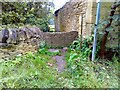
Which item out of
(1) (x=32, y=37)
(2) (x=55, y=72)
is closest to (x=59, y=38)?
(1) (x=32, y=37)

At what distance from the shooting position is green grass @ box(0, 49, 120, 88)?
8.43 feet

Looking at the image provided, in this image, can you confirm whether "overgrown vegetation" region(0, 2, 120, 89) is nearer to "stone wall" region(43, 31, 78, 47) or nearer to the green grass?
the green grass

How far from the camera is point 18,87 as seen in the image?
246cm

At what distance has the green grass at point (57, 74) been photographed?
8.43 feet

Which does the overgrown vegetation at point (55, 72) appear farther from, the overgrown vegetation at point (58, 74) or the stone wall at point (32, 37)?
the stone wall at point (32, 37)

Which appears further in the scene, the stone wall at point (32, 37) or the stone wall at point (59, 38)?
the stone wall at point (59, 38)

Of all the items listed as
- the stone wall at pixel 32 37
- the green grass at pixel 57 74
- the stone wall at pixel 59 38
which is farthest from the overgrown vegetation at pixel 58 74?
the stone wall at pixel 59 38

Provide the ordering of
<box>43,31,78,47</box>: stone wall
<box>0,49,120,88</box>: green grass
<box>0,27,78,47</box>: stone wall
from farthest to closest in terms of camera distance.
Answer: <box>43,31,78,47</box>: stone wall < <box>0,27,78,47</box>: stone wall < <box>0,49,120,88</box>: green grass

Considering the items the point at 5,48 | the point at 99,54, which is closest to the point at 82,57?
the point at 99,54

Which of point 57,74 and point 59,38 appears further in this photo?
point 59,38

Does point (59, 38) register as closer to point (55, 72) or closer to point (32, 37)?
point (32, 37)

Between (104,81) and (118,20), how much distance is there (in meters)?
1.35

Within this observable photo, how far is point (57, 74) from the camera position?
3.12 meters

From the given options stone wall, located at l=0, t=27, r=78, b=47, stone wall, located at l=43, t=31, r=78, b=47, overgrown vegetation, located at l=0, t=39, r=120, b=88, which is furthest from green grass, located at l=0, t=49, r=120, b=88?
stone wall, located at l=43, t=31, r=78, b=47
